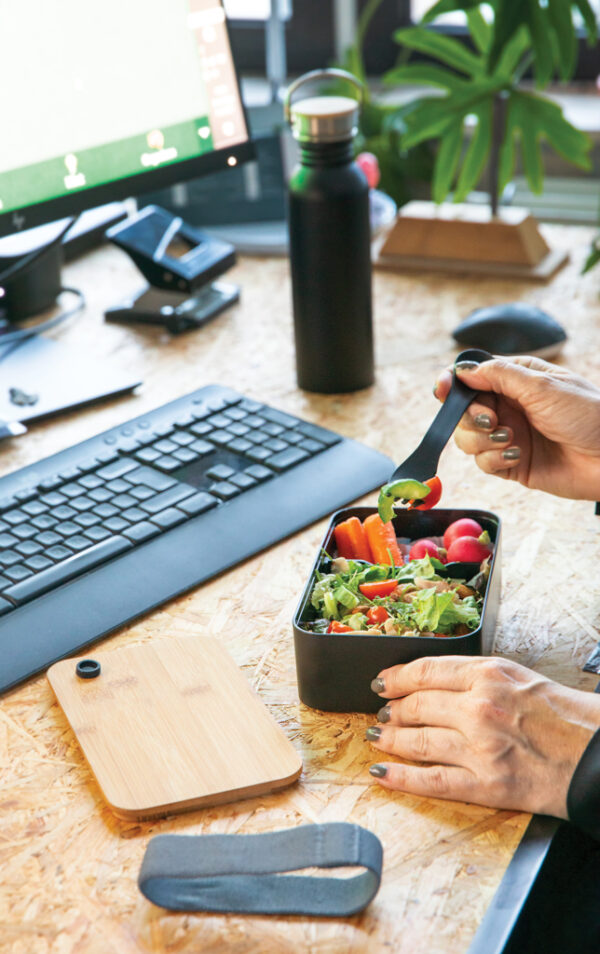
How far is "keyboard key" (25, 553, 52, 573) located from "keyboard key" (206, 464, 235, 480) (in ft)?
0.66

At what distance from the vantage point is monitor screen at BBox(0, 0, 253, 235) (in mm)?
1108

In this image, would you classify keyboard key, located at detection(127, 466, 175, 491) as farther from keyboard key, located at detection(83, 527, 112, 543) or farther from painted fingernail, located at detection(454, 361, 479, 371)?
painted fingernail, located at detection(454, 361, 479, 371)

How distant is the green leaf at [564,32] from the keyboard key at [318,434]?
0.79 metres

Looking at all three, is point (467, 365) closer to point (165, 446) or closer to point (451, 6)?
point (165, 446)

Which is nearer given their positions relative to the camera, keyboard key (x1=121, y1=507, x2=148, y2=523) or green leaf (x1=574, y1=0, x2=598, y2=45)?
keyboard key (x1=121, y1=507, x2=148, y2=523)

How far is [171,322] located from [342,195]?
361 millimetres

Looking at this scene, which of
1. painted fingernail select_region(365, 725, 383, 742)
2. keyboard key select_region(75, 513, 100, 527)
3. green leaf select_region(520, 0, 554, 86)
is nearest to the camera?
painted fingernail select_region(365, 725, 383, 742)

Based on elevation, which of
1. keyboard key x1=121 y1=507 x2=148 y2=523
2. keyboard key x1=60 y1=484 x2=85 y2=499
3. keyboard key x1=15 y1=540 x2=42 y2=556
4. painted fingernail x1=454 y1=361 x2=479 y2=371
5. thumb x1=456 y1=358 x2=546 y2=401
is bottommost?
keyboard key x1=121 y1=507 x2=148 y2=523

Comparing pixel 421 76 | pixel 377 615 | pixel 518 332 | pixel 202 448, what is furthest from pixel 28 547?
pixel 421 76

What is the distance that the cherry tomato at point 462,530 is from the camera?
0.83 m

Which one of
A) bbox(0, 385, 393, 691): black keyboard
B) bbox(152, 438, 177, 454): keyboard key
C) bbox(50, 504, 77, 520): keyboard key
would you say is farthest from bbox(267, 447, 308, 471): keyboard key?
bbox(50, 504, 77, 520): keyboard key

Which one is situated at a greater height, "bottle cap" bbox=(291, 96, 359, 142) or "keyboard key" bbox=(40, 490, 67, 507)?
"bottle cap" bbox=(291, 96, 359, 142)

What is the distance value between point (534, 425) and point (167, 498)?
35 centimetres

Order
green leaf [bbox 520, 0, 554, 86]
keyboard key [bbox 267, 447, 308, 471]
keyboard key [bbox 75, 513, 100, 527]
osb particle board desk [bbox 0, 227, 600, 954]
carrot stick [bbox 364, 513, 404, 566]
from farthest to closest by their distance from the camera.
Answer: green leaf [bbox 520, 0, 554, 86] < keyboard key [bbox 267, 447, 308, 471] < keyboard key [bbox 75, 513, 100, 527] < carrot stick [bbox 364, 513, 404, 566] < osb particle board desk [bbox 0, 227, 600, 954]
